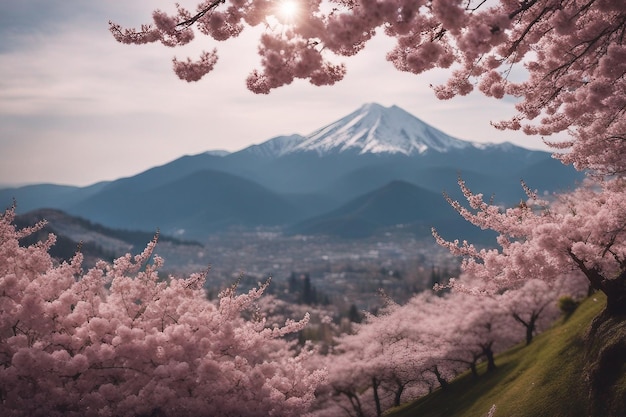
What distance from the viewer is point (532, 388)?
22.2 m

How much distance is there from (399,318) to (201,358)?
111 ft

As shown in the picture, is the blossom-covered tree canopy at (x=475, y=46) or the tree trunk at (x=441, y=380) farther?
the tree trunk at (x=441, y=380)

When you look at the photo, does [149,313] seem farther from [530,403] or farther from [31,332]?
[530,403]

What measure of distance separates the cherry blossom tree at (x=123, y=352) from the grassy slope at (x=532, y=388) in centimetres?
970

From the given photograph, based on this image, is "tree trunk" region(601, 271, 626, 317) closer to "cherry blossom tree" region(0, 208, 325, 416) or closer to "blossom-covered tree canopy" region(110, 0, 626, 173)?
"blossom-covered tree canopy" region(110, 0, 626, 173)

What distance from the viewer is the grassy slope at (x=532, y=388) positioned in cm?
1872

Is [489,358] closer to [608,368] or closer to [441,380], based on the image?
[441,380]

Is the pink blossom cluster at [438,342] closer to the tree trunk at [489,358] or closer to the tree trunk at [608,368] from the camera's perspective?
the tree trunk at [489,358]

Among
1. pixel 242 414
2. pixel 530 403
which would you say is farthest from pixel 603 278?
pixel 242 414

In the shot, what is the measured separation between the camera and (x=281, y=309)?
169m

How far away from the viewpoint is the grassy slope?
18719 mm

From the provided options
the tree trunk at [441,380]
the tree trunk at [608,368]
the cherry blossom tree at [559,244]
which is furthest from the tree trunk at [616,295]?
the tree trunk at [441,380]

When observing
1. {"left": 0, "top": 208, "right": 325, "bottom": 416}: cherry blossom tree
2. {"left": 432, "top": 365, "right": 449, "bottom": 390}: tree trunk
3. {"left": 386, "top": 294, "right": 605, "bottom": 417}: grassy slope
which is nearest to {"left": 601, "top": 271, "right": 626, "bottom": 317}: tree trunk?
{"left": 386, "top": 294, "right": 605, "bottom": 417}: grassy slope

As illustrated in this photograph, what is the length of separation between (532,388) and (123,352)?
1773 cm
